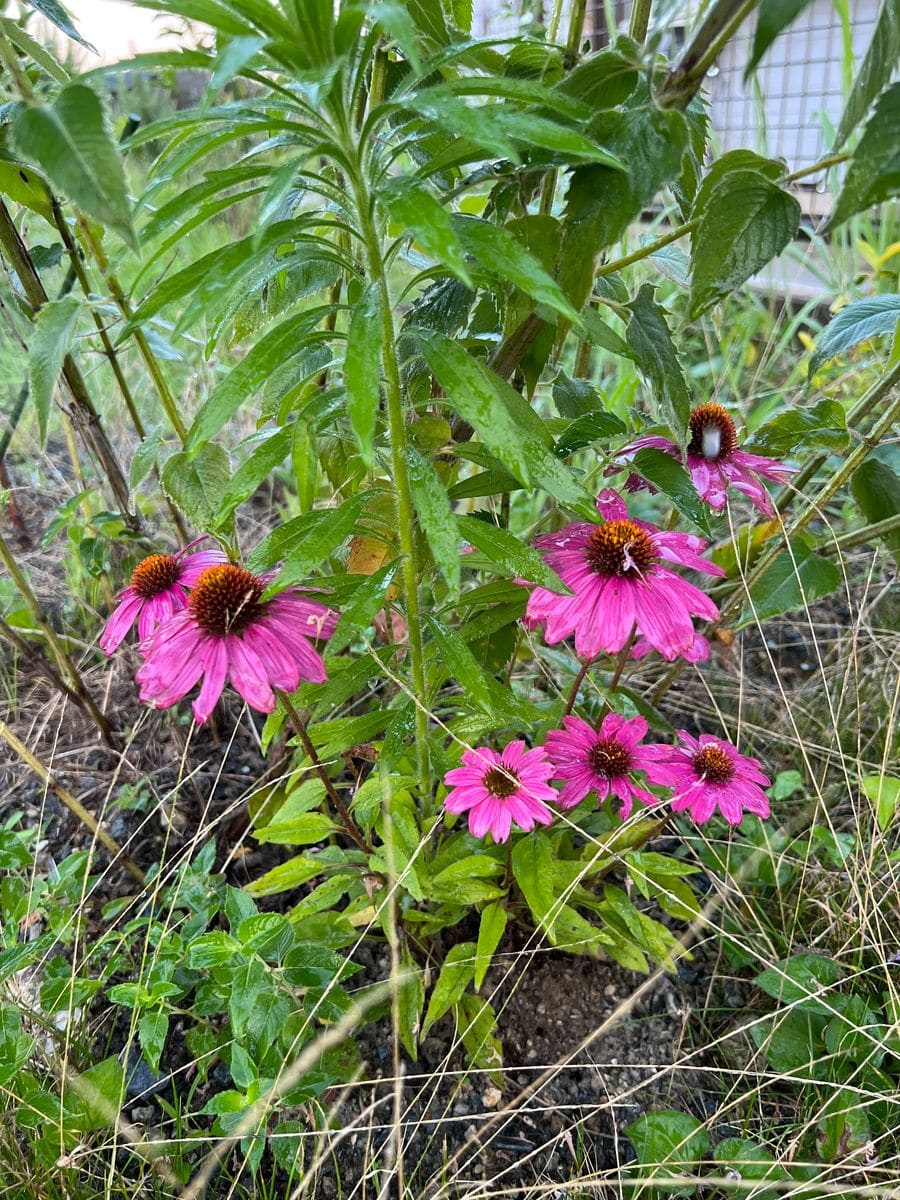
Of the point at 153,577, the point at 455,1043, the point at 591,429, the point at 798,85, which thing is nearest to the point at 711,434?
the point at 591,429

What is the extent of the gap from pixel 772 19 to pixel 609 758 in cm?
63

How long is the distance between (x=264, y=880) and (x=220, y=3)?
2.82ft

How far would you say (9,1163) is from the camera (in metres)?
0.81

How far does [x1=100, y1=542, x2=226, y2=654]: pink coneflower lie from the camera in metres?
0.80

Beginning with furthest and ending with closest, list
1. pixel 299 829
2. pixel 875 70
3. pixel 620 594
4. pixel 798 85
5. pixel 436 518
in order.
→ pixel 798 85 < pixel 299 829 < pixel 620 594 < pixel 436 518 < pixel 875 70

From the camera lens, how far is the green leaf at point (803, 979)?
3.11ft

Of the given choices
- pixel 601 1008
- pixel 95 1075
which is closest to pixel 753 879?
pixel 601 1008

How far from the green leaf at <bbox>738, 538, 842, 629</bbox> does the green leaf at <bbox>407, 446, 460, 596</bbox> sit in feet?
1.65

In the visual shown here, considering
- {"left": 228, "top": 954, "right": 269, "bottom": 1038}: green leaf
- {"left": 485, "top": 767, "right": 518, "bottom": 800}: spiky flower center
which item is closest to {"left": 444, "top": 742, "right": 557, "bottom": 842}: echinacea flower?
{"left": 485, "top": 767, "right": 518, "bottom": 800}: spiky flower center

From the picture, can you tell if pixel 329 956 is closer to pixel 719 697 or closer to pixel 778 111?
pixel 719 697

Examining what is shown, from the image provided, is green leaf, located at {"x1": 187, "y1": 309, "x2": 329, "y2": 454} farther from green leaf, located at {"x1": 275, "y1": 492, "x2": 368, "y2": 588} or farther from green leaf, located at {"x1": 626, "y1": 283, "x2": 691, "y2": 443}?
green leaf, located at {"x1": 626, "y1": 283, "x2": 691, "y2": 443}

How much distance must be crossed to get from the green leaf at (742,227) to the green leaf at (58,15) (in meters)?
0.65

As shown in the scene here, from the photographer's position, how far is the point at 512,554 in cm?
68

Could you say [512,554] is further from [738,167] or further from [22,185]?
[22,185]
